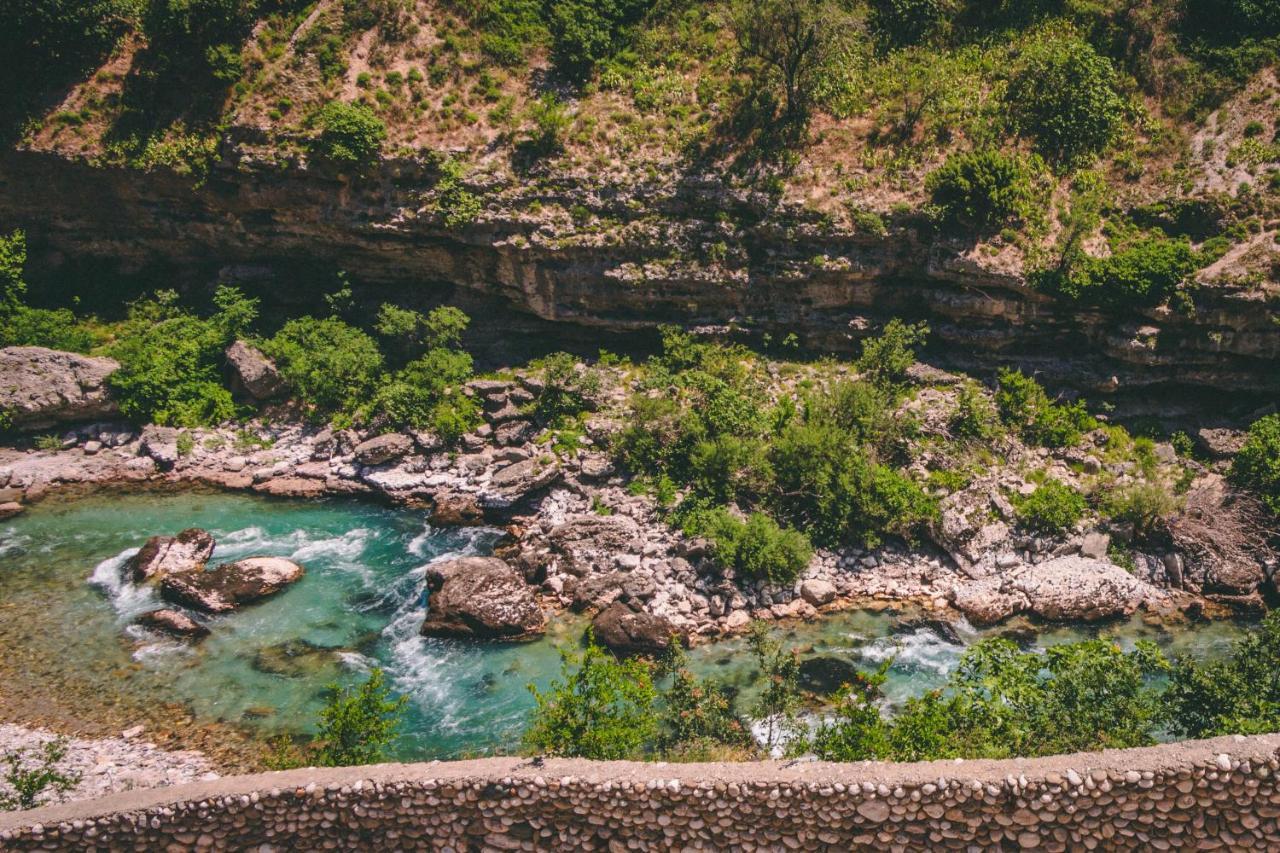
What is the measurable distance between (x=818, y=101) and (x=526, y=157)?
10264 millimetres

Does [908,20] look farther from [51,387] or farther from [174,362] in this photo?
[51,387]

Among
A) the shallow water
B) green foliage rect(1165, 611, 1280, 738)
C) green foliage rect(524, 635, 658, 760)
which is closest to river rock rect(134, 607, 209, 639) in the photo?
the shallow water

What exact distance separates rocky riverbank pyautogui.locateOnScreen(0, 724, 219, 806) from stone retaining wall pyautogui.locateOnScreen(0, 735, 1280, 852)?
394 cm

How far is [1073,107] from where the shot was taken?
25234 mm

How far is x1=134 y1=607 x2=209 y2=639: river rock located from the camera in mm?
19641

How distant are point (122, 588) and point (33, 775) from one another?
27.2ft

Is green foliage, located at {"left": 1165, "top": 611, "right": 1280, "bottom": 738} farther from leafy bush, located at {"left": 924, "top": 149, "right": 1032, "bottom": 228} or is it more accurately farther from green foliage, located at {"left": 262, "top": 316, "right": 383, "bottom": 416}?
green foliage, located at {"left": 262, "top": 316, "right": 383, "bottom": 416}

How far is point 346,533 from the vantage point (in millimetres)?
23812

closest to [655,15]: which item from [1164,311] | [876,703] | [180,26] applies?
[180,26]

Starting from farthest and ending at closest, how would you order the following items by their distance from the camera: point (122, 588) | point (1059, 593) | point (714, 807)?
point (122, 588) → point (1059, 593) → point (714, 807)

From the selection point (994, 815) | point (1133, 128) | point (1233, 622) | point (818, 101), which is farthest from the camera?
point (818, 101)

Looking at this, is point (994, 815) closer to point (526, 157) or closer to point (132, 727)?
point (132, 727)

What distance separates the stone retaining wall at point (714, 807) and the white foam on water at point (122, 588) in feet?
31.8

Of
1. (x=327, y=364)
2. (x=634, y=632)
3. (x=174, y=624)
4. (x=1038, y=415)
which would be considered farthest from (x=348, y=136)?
(x=1038, y=415)
